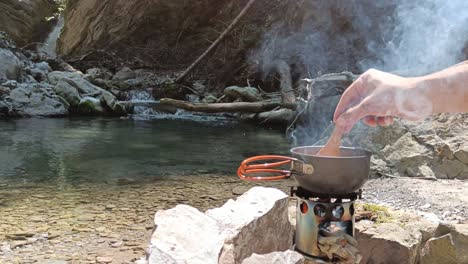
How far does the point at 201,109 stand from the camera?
9.18 meters

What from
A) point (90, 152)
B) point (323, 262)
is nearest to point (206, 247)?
point (323, 262)

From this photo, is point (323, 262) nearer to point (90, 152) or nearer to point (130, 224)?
point (130, 224)

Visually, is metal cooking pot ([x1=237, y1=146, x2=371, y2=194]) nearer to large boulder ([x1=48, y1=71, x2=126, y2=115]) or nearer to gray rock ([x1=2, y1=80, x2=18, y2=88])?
large boulder ([x1=48, y1=71, x2=126, y2=115])

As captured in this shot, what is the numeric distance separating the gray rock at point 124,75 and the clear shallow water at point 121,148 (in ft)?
19.1

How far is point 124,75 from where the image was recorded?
1617 centimetres

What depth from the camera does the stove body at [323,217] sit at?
76.9 inches

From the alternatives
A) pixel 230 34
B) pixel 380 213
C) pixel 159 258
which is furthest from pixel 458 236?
pixel 230 34

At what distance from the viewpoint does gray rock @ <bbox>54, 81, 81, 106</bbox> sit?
1146cm

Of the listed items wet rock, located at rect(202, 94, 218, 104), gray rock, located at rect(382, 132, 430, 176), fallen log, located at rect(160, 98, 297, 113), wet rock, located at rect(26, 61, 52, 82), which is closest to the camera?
gray rock, located at rect(382, 132, 430, 176)

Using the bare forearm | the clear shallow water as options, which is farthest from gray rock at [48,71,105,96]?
the bare forearm

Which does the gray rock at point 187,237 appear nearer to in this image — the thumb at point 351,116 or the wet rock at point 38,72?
the thumb at point 351,116

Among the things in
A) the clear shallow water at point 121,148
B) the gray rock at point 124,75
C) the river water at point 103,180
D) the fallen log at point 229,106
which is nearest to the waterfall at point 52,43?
the gray rock at point 124,75

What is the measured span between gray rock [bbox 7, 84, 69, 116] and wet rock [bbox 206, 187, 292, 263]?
928cm

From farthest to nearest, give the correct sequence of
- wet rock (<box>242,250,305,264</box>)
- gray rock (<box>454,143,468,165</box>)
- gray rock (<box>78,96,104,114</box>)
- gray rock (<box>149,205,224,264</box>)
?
1. gray rock (<box>78,96,104,114</box>)
2. gray rock (<box>454,143,468,165</box>)
3. gray rock (<box>149,205,224,264</box>)
4. wet rock (<box>242,250,305,264</box>)
